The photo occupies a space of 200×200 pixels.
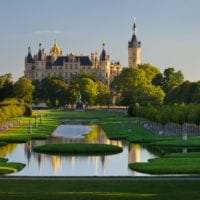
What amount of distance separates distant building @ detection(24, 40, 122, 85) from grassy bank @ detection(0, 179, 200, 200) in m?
139

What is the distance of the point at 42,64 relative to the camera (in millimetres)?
162750

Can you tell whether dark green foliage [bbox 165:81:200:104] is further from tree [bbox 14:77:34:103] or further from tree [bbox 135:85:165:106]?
tree [bbox 14:77:34:103]

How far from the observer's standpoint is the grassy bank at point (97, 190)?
14586 mm

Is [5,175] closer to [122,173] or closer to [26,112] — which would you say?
[122,173]

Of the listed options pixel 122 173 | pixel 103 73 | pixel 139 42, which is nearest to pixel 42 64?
pixel 103 73

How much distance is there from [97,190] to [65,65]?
143 m

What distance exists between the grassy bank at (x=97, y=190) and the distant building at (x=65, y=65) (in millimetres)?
139042

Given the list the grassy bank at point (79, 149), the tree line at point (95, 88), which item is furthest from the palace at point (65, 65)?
the grassy bank at point (79, 149)

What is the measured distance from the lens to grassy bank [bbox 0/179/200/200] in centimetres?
1459

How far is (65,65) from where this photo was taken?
15800cm

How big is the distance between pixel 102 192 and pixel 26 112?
199 ft

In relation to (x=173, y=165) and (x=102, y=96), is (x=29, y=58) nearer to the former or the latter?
(x=102, y=96)

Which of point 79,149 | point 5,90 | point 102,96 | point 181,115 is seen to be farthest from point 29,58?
point 79,149

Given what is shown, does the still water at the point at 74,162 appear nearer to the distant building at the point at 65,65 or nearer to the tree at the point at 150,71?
the tree at the point at 150,71
